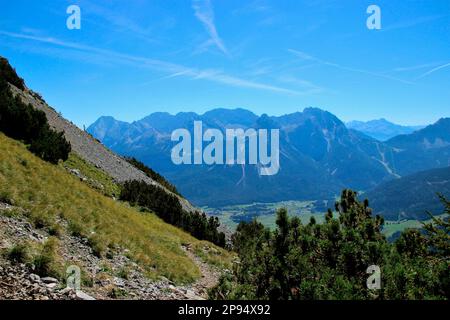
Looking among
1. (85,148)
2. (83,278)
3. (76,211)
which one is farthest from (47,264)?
(85,148)

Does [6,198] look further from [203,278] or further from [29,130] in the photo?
[29,130]

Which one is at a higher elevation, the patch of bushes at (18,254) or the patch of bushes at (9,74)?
the patch of bushes at (9,74)

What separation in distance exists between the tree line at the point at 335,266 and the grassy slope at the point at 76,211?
6.51m

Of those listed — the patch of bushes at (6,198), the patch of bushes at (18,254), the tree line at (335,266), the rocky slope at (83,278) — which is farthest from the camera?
the patch of bushes at (6,198)

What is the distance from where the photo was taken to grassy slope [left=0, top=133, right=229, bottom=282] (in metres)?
16.6

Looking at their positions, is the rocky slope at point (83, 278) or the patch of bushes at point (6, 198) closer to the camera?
the rocky slope at point (83, 278)

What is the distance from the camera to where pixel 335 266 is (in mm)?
12266

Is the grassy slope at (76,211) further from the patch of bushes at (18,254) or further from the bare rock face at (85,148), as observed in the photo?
the bare rock face at (85,148)

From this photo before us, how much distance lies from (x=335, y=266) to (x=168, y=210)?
23877mm

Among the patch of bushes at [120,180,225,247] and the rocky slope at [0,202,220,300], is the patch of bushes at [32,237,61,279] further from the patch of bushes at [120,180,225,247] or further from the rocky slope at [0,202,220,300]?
the patch of bushes at [120,180,225,247]

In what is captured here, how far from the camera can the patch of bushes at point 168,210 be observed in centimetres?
3416

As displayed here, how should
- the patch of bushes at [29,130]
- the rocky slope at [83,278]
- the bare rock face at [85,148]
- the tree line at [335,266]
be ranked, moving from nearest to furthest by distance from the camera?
the tree line at [335,266] < the rocky slope at [83,278] < the patch of bushes at [29,130] < the bare rock face at [85,148]

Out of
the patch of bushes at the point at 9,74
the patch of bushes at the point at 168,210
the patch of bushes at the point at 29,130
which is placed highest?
the patch of bushes at the point at 9,74

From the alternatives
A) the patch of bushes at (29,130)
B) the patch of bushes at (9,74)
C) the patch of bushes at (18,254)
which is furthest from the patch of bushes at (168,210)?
the patch of bushes at (18,254)
